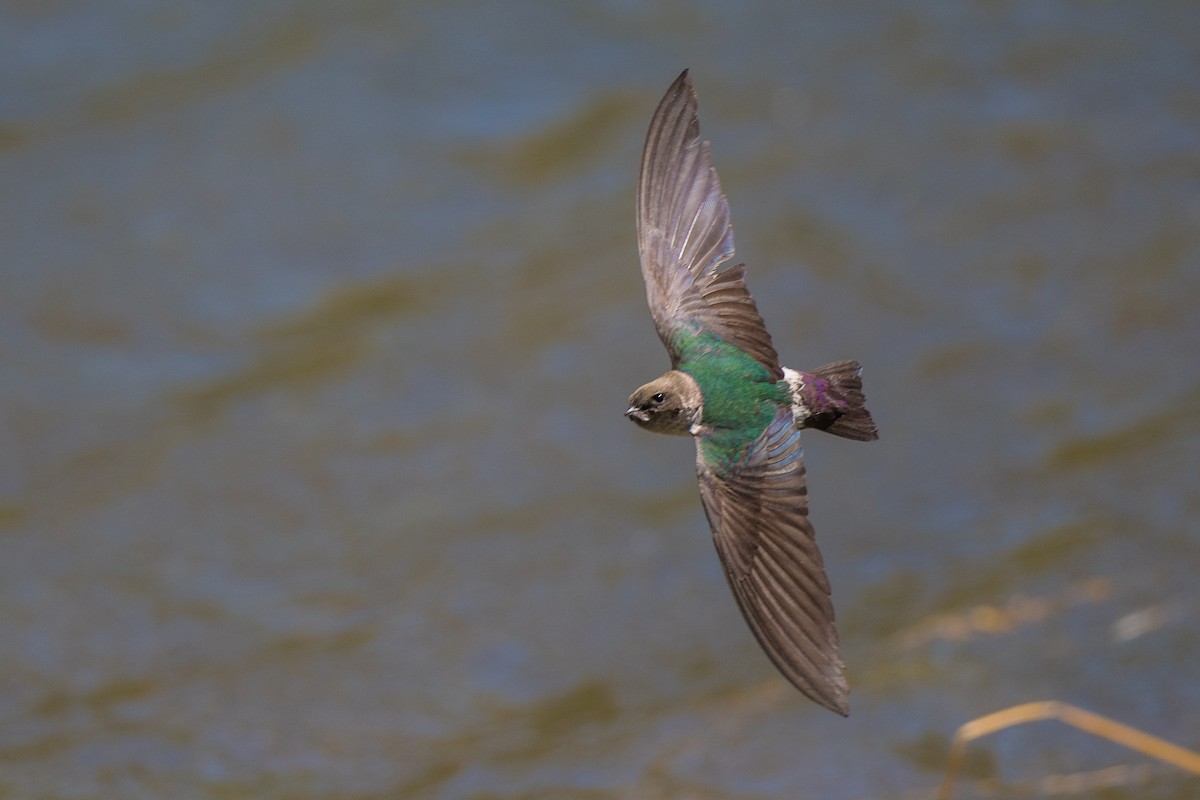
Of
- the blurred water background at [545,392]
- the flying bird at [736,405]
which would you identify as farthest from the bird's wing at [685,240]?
the blurred water background at [545,392]

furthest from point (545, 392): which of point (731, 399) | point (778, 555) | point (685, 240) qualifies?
point (778, 555)

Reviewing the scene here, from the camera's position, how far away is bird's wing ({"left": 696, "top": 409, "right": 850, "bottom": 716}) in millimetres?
2354

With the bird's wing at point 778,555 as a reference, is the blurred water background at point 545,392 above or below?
above

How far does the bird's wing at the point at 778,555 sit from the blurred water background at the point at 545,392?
1.53 metres

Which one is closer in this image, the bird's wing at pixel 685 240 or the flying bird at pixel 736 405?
the flying bird at pixel 736 405

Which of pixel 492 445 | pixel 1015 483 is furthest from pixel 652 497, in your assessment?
pixel 1015 483

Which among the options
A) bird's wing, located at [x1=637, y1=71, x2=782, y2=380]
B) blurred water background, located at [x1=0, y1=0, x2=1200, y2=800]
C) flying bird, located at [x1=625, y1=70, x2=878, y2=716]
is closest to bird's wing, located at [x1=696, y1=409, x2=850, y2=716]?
flying bird, located at [x1=625, y1=70, x2=878, y2=716]

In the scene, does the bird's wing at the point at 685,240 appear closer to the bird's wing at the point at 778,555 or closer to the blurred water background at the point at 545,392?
the bird's wing at the point at 778,555

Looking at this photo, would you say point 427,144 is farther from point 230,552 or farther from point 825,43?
point 230,552

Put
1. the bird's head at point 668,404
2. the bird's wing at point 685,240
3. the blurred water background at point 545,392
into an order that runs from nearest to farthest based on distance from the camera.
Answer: the bird's head at point 668,404, the bird's wing at point 685,240, the blurred water background at point 545,392

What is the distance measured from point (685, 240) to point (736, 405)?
396 mm

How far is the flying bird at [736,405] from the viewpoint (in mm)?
2418

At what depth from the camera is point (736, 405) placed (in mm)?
2645

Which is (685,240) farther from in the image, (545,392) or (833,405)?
(545,392)
